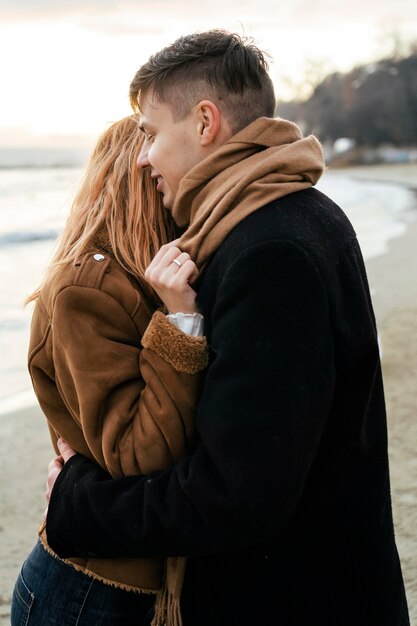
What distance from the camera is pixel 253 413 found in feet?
4.75

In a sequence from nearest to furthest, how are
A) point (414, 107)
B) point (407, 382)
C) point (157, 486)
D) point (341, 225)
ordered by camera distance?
point (157, 486), point (341, 225), point (407, 382), point (414, 107)

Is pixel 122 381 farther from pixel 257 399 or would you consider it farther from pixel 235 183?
pixel 235 183

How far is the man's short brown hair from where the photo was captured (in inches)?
68.7

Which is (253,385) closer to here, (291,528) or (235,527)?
(235,527)

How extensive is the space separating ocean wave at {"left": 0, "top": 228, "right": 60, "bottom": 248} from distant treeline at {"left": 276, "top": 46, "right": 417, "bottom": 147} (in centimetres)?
7019

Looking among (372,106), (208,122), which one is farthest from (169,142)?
(372,106)

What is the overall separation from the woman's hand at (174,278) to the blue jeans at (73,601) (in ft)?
2.20

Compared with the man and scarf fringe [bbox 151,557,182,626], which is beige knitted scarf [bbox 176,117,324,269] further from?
scarf fringe [bbox 151,557,182,626]

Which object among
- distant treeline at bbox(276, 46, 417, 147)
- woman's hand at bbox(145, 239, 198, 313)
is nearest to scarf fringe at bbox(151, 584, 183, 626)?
woman's hand at bbox(145, 239, 198, 313)

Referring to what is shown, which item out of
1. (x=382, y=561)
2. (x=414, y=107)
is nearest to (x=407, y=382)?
(x=382, y=561)

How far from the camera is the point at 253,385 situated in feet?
4.76

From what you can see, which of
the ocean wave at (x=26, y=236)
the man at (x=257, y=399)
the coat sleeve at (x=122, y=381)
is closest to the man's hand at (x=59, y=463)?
the man at (x=257, y=399)

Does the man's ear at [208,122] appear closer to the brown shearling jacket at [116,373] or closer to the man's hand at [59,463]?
the brown shearling jacket at [116,373]

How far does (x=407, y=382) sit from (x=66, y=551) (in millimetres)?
5218
